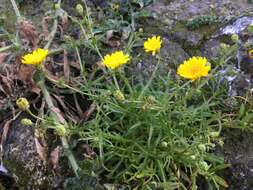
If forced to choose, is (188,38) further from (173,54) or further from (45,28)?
(45,28)

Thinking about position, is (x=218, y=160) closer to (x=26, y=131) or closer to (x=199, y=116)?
(x=199, y=116)

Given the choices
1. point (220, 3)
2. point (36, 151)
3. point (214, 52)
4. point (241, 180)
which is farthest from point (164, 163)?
point (220, 3)

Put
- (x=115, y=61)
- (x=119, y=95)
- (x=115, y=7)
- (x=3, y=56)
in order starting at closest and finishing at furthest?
(x=119, y=95) → (x=115, y=61) → (x=3, y=56) → (x=115, y=7)

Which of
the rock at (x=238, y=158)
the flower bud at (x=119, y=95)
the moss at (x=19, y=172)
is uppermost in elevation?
the flower bud at (x=119, y=95)

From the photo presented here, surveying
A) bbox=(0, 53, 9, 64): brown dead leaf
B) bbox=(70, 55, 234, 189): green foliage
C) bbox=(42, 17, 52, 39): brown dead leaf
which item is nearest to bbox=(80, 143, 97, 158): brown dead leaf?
bbox=(70, 55, 234, 189): green foliage

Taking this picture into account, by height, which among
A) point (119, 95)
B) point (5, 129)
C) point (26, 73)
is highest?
point (119, 95)

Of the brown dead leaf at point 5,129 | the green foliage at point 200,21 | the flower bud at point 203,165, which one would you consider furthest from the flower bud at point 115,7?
the flower bud at point 203,165

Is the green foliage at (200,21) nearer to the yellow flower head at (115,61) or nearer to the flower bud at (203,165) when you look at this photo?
the yellow flower head at (115,61)

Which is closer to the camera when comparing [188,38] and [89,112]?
[89,112]

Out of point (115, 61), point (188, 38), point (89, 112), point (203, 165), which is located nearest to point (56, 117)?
point (89, 112)
